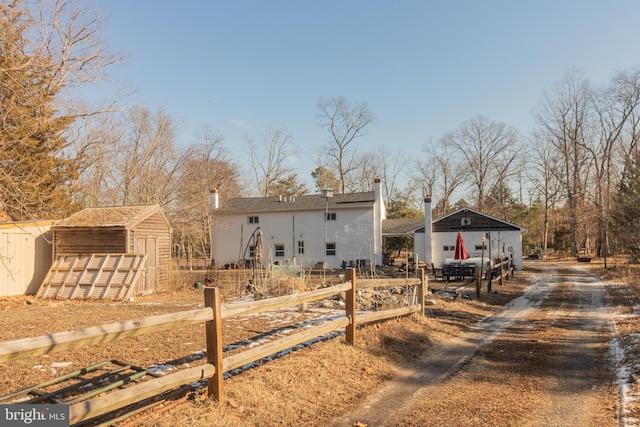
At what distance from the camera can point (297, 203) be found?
113ft

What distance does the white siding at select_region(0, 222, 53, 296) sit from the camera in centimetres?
1619

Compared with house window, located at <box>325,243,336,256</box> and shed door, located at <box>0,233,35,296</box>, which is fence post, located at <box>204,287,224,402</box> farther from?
house window, located at <box>325,243,336,256</box>

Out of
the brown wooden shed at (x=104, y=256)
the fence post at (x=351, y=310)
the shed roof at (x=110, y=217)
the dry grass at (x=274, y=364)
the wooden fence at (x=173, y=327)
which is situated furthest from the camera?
the shed roof at (x=110, y=217)

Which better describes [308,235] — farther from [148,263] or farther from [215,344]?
[215,344]

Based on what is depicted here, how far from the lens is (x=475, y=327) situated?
991 centimetres

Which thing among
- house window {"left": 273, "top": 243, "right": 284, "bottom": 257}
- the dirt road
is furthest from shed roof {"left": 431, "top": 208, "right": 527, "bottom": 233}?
the dirt road

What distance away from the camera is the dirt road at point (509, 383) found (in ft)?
14.5

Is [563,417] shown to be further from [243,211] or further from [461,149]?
[461,149]

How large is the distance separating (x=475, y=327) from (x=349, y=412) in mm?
6190

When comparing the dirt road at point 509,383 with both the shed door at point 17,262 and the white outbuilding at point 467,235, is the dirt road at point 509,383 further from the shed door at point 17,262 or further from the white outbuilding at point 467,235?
the white outbuilding at point 467,235

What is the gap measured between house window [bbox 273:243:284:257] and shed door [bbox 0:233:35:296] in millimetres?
18790

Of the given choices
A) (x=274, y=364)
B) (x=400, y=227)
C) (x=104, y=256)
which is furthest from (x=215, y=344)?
(x=400, y=227)

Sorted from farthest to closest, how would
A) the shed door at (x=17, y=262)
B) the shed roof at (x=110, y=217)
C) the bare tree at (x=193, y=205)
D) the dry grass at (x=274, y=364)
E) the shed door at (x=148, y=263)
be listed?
the bare tree at (x=193, y=205)
the shed door at (x=148, y=263)
the shed roof at (x=110, y=217)
the shed door at (x=17, y=262)
the dry grass at (x=274, y=364)

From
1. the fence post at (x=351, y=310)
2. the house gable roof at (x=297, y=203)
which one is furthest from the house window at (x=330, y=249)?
the fence post at (x=351, y=310)
